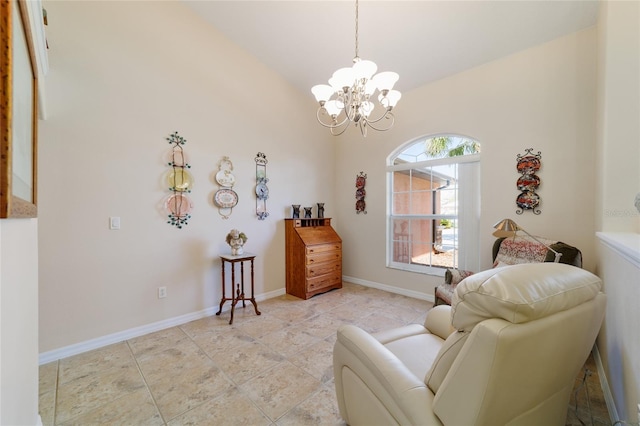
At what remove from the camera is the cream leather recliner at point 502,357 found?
77 cm

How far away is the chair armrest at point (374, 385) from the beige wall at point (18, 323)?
1198 mm

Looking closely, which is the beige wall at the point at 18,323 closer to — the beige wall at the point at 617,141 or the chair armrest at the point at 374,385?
the chair armrest at the point at 374,385

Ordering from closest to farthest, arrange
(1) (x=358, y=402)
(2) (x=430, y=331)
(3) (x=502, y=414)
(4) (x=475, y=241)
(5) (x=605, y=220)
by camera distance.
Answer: (3) (x=502, y=414), (1) (x=358, y=402), (2) (x=430, y=331), (5) (x=605, y=220), (4) (x=475, y=241)

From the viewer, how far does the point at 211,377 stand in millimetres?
1999

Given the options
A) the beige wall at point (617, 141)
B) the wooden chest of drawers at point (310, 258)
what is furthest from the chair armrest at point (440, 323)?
the wooden chest of drawers at point (310, 258)

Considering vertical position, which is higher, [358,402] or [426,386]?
[426,386]

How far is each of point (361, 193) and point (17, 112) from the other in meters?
3.99

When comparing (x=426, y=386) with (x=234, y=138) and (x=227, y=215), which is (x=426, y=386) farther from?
(x=234, y=138)

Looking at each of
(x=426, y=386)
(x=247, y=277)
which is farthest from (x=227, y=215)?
(x=426, y=386)

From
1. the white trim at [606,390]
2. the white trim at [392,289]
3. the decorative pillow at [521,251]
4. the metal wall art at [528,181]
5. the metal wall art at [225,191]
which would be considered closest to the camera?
the white trim at [606,390]

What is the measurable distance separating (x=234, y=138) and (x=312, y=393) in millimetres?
3047

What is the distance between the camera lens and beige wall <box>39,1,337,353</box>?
2.32 m

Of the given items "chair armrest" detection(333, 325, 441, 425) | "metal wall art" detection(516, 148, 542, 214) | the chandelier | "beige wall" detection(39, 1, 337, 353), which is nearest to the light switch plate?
"beige wall" detection(39, 1, 337, 353)

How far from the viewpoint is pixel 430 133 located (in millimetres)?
3678
